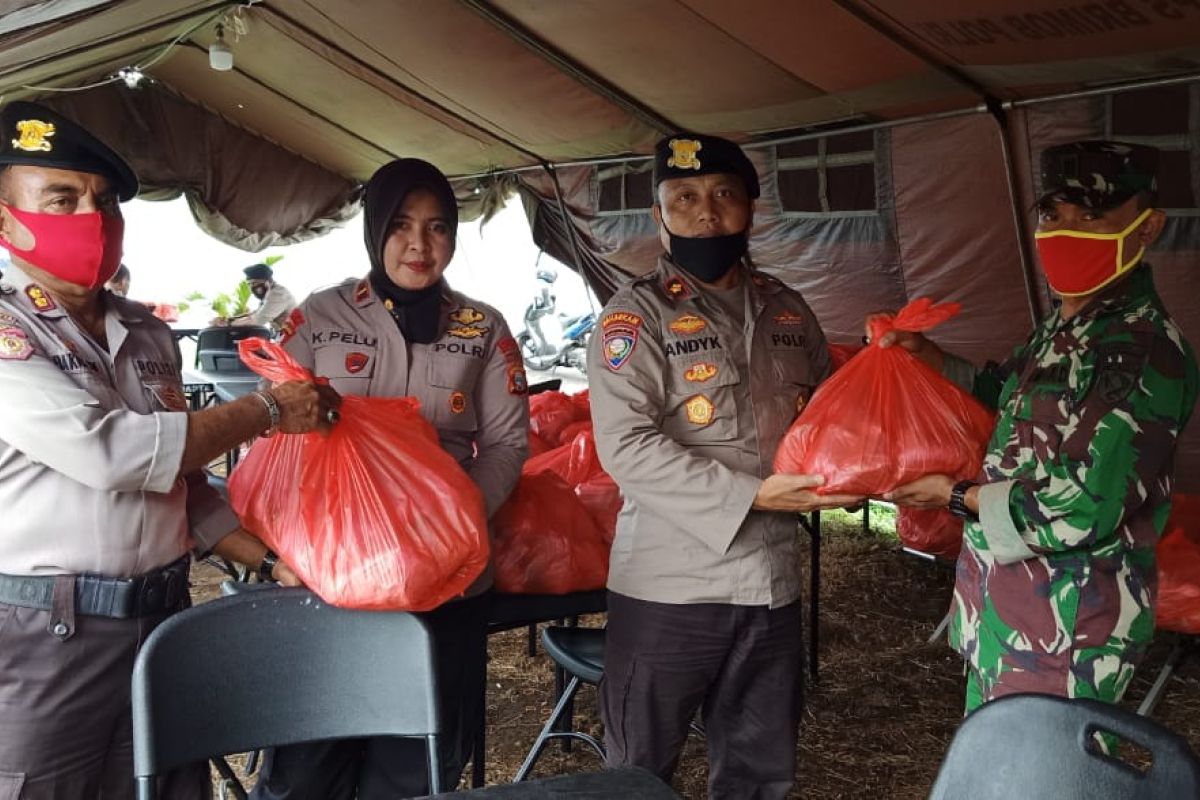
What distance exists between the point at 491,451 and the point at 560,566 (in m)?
0.44

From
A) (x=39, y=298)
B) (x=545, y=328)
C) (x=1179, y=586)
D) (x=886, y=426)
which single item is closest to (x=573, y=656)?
(x=886, y=426)

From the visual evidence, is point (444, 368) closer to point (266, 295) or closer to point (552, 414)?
point (552, 414)

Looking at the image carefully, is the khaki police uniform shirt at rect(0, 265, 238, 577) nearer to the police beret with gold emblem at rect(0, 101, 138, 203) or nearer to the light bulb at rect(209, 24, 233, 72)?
the police beret with gold emblem at rect(0, 101, 138, 203)

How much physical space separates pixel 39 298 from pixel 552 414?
2713 mm

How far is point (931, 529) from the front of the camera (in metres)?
3.13

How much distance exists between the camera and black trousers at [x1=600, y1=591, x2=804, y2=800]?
193cm

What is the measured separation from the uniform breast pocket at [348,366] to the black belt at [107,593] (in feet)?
1.62

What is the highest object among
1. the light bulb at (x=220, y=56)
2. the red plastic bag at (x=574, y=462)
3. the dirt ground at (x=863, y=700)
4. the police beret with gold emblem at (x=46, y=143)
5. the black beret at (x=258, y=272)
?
the light bulb at (x=220, y=56)

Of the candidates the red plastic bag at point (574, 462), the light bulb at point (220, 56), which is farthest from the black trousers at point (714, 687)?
the light bulb at point (220, 56)

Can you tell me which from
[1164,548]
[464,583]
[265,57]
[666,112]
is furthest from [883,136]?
[265,57]

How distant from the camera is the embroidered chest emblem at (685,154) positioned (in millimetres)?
1936

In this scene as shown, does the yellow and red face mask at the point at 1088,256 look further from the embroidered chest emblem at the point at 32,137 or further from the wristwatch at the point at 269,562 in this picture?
the embroidered chest emblem at the point at 32,137

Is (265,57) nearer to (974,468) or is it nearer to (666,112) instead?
(666,112)

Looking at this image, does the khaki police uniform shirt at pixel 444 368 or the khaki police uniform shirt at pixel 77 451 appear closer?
the khaki police uniform shirt at pixel 77 451
